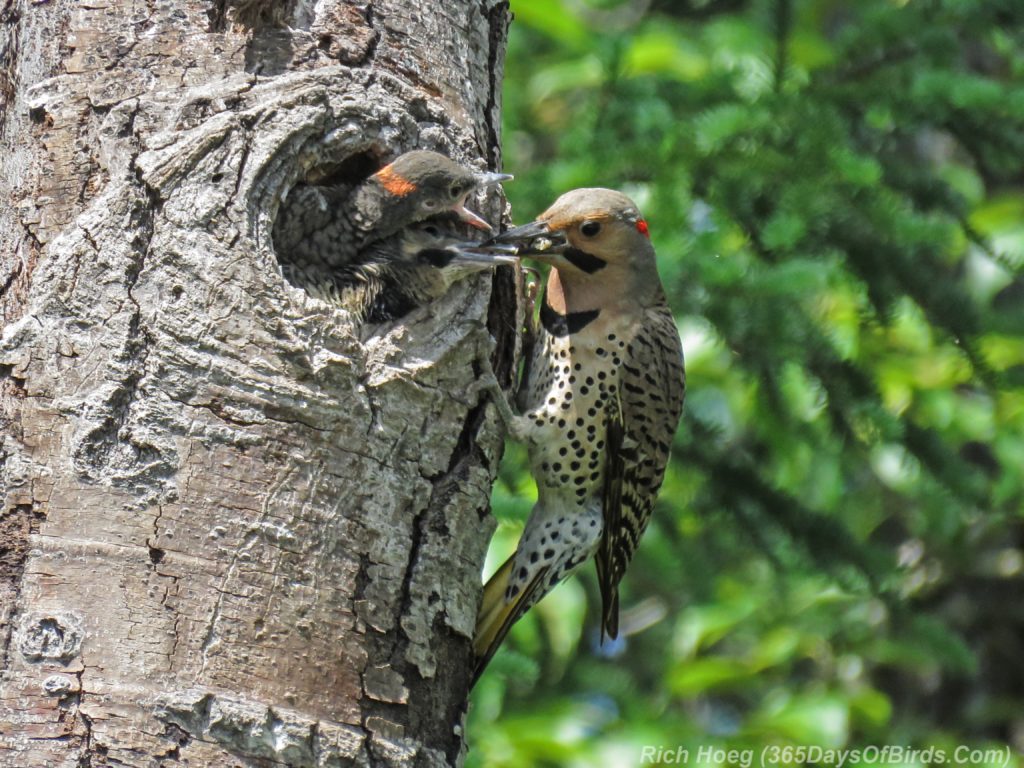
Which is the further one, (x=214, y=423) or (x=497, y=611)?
(x=497, y=611)

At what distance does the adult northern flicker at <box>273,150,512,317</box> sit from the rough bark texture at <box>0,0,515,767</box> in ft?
0.28

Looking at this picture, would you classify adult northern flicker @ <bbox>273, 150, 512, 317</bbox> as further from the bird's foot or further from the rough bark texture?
the bird's foot

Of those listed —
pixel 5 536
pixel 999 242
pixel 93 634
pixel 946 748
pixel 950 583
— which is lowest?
pixel 93 634

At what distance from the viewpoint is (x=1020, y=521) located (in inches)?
261

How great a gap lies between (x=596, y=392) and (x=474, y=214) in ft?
2.75

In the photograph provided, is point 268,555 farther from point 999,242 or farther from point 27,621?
point 999,242

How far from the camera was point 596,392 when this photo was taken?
3877mm

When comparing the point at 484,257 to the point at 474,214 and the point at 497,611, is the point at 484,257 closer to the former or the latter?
the point at 474,214

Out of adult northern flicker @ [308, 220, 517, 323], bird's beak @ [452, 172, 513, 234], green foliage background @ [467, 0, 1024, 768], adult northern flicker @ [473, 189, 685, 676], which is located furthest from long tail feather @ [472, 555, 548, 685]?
bird's beak @ [452, 172, 513, 234]

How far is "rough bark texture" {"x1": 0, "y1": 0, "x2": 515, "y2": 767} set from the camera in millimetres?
2367

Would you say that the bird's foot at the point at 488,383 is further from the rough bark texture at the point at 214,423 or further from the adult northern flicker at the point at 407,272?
the adult northern flicker at the point at 407,272

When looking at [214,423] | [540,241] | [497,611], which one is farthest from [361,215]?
[497,611]

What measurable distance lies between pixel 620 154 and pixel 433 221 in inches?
52.6

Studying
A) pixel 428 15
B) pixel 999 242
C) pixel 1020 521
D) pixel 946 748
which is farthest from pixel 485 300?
pixel 1020 521
